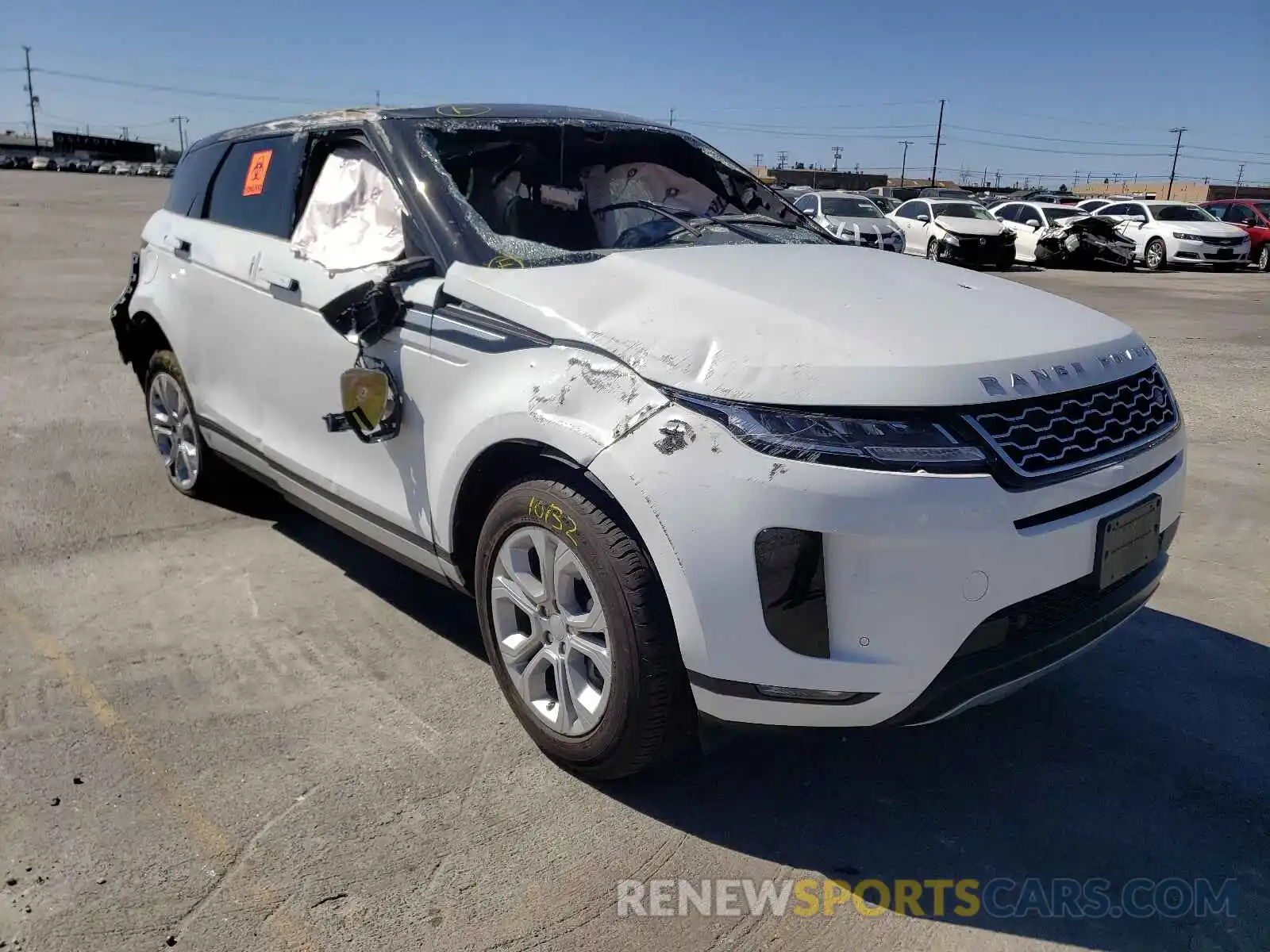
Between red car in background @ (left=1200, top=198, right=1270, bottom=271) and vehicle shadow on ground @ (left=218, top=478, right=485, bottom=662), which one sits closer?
vehicle shadow on ground @ (left=218, top=478, right=485, bottom=662)

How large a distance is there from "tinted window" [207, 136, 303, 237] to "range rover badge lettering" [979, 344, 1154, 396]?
2.63 metres

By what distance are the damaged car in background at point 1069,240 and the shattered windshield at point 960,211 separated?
3.41 ft

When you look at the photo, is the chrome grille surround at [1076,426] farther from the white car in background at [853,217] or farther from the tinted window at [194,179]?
the white car in background at [853,217]

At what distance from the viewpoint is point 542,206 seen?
3.56 m

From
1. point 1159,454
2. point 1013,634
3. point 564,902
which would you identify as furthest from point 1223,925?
point 564,902

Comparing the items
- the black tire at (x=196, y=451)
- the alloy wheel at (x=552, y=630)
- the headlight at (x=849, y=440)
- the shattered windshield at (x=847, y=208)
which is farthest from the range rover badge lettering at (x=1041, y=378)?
the shattered windshield at (x=847, y=208)

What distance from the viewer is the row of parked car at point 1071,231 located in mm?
20859

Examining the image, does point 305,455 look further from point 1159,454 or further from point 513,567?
point 1159,454

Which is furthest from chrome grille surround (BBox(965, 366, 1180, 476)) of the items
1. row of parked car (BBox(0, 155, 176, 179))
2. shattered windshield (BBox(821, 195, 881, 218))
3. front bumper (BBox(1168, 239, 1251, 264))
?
row of parked car (BBox(0, 155, 176, 179))

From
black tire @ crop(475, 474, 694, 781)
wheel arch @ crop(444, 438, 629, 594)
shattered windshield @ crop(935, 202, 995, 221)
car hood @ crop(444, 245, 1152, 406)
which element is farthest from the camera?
shattered windshield @ crop(935, 202, 995, 221)

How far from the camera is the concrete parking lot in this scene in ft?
7.66

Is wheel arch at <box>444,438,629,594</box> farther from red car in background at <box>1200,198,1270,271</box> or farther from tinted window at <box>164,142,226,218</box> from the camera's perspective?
red car in background at <box>1200,198,1270,271</box>

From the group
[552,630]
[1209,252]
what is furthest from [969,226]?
[552,630]

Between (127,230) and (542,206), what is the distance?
22.7 metres
